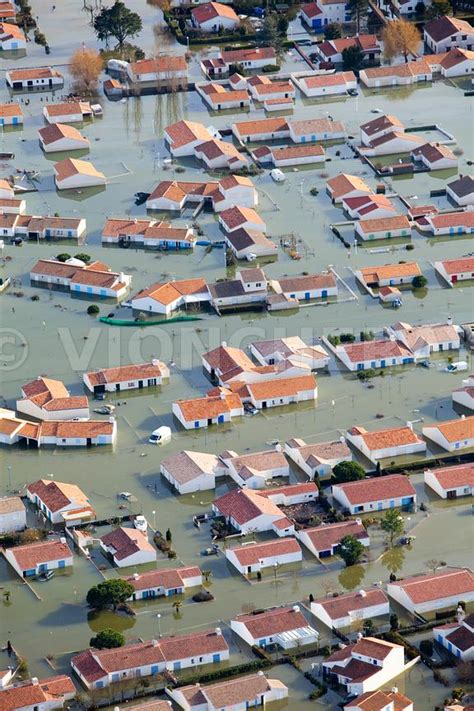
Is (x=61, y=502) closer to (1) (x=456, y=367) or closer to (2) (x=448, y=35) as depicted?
(1) (x=456, y=367)

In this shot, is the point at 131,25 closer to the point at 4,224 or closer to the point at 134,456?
the point at 4,224

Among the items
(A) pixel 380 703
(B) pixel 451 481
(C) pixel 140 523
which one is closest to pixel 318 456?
(B) pixel 451 481

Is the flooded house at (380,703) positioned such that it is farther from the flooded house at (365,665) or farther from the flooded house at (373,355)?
the flooded house at (373,355)

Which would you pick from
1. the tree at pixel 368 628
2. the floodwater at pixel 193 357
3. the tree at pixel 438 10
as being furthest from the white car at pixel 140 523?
the tree at pixel 438 10

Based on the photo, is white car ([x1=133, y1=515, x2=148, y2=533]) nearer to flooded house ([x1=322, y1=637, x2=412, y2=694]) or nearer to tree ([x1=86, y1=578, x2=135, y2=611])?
tree ([x1=86, y1=578, x2=135, y2=611])

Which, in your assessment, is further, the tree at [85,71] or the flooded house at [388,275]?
the tree at [85,71]

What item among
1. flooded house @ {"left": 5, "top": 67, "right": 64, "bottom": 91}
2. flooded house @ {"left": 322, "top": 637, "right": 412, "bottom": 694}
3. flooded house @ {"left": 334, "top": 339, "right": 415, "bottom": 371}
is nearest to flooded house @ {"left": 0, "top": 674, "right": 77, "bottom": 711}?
flooded house @ {"left": 322, "top": 637, "right": 412, "bottom": 694}

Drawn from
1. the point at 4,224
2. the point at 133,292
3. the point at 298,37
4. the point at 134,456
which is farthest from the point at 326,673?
the point at 298,37

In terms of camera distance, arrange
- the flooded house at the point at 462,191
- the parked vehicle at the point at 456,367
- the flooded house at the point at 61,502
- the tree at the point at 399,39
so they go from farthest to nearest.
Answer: the tree at the point at 399,39 < the flooded house at the point at 462,191 < the parked vehicle at the point at 456,367 < the flooded house at the point at 61,502
